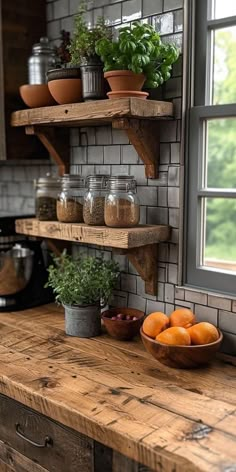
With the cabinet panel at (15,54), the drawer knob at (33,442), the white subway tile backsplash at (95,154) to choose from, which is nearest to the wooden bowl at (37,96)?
the cabinet panel at (15,54)

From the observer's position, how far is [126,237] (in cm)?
164

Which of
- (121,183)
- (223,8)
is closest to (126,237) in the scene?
(121,183)

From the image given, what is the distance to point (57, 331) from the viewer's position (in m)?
1.88

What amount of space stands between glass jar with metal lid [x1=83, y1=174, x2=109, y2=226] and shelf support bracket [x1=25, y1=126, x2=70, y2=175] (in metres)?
0.38

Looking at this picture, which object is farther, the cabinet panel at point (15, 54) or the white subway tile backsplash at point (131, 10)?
the cabinet panel at point (15, 54)

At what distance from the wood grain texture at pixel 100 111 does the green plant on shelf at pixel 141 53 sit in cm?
10

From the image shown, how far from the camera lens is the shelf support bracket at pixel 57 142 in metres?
2.08

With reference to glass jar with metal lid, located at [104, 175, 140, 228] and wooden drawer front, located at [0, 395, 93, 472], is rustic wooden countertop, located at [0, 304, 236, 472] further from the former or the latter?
glass jar with metal lid, located at [104, 175, 140, 228]

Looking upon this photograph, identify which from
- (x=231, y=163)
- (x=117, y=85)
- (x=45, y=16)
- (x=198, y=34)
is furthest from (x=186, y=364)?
(x=231, y=163)

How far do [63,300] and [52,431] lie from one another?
0.54m

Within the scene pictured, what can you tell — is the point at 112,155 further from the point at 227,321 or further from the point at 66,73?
the point at 227,321

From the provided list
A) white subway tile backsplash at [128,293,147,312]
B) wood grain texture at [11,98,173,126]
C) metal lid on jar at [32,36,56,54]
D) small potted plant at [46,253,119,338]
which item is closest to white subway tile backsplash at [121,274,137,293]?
white subway tile backsplash at [128,293,147,312]

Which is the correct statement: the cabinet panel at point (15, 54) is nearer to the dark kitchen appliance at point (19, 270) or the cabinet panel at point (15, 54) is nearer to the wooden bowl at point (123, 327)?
the dark kitchen appliance at point (19, 270)

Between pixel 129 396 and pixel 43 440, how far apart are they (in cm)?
31
